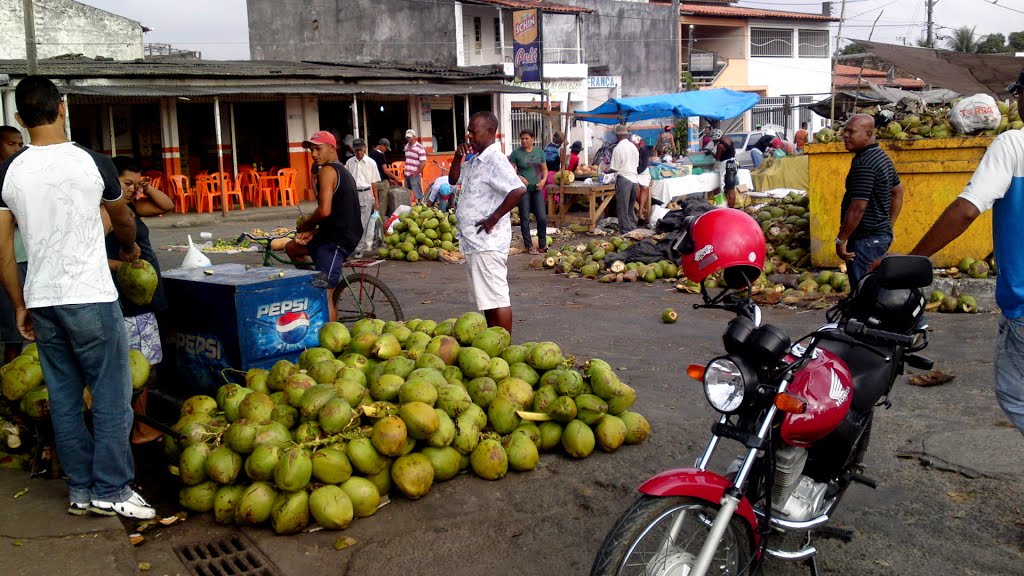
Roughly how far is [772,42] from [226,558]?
44.5m

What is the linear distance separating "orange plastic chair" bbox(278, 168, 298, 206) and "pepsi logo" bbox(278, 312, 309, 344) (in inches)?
723

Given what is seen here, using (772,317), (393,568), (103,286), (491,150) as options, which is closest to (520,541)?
(393,568)

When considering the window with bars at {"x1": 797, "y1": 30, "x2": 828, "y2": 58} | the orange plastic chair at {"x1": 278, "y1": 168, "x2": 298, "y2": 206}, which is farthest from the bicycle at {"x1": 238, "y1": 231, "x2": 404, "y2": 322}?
the window with bars at {"x1": 797, "y1": 30, "x2": 828, "y2": 58}

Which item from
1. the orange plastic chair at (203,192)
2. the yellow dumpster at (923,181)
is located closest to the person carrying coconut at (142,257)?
the yellow dumpster at (923,181)

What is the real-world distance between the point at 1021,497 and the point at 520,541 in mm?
2580

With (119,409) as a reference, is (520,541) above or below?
below

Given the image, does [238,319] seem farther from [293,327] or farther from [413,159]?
[413,159]

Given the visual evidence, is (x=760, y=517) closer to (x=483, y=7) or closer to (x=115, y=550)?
(x=115, y=550)

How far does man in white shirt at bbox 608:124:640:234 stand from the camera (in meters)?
15.4

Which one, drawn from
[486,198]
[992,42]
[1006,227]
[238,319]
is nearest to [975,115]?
[486,198]

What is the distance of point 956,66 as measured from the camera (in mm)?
15570

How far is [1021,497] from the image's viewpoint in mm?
4328

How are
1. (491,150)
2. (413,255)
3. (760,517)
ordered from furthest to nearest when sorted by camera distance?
(413,255) < (491,150) < (760,517)

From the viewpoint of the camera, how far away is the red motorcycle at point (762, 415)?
9.52 ft
